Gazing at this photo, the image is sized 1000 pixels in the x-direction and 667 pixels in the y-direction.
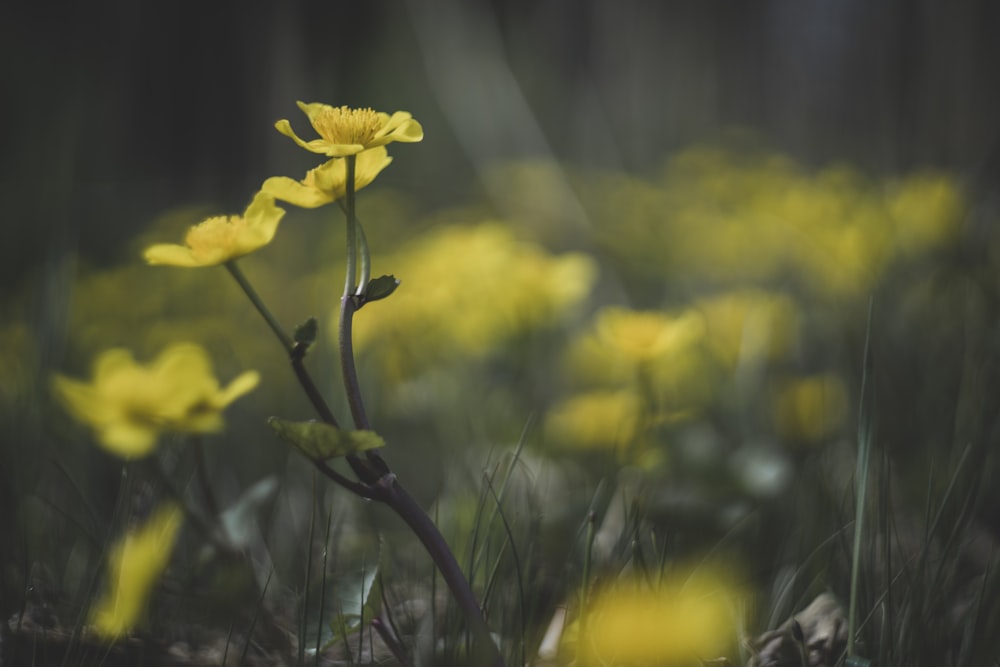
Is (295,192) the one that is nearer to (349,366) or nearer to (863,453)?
(349,366)

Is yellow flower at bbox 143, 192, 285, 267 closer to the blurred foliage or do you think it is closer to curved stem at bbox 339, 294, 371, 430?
curved stem at bbox 339, 294, 371, 430

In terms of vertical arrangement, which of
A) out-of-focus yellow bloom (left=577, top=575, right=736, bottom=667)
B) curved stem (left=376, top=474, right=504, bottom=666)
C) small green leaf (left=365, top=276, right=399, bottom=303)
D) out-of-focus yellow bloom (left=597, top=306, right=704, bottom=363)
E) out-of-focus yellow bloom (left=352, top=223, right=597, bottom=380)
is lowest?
out-of-focus yellow bloom (left=577, top=575, right=736, bottom=667)

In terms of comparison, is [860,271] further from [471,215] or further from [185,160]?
[185,160]

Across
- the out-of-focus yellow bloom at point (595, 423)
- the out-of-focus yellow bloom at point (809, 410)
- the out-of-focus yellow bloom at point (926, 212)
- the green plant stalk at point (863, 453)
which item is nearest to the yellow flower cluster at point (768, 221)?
the out-of-focus yellow bloom at point (926, 212)

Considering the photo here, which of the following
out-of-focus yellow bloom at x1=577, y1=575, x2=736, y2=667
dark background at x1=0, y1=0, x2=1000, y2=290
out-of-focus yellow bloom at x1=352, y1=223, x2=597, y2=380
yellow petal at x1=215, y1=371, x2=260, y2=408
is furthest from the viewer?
dark background at x1=0, y1=0, x2=1000, y2=290

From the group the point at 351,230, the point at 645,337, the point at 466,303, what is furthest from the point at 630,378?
the point at 351,230

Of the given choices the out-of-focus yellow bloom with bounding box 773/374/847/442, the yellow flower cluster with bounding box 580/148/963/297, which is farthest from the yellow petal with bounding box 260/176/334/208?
the yellow flower cluster with bounding box 580/148/963/297

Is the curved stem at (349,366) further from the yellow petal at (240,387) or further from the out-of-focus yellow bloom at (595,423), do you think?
the out-of-focus yellow bloom at (595,423)
